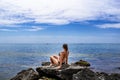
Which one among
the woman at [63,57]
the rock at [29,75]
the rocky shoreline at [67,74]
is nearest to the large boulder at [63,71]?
the rocky shoreline at [67,74]

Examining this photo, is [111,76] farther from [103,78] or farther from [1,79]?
[1,79]

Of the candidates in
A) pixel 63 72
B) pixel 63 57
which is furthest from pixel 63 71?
pixel 63 57

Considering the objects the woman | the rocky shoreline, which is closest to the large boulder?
the rocky shoreline

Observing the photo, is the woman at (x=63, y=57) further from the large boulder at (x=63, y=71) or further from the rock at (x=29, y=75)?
the rock at (x=29, y=75)

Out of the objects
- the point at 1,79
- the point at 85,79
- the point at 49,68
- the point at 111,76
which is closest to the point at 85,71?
the point at 85,79

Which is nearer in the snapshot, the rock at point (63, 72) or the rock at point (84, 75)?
the rock at point (84, 75)

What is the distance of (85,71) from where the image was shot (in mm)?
17156

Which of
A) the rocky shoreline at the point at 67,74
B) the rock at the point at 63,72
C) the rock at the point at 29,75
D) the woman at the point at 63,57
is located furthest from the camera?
the rock at the point at 29,75

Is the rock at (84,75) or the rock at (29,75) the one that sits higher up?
the rock at (84,75)

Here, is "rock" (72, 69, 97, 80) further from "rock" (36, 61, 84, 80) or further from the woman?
the woman

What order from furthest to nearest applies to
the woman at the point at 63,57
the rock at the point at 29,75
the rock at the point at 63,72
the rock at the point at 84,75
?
the rock at the point at 29,75
the woman at the point at 63,57
the rock at the point at 63,72
the rock at the point at 84,75

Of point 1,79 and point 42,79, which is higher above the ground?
point 42,79

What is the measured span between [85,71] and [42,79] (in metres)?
3.73

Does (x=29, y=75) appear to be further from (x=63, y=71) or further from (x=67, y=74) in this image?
(x=67, y=74)
